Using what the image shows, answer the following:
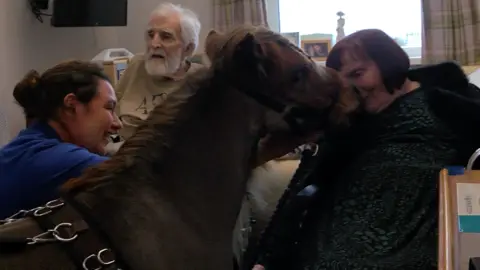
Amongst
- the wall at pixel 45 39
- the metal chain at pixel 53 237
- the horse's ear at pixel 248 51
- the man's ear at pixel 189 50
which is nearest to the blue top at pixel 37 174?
the metal chain at pixel 53 237

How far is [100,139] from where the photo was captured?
5.13 feet

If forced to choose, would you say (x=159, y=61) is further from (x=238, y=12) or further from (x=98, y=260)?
(x=98, y=260)

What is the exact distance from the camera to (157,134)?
1.02 meters

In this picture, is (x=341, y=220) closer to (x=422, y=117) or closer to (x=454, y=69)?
(x=422, y=117)

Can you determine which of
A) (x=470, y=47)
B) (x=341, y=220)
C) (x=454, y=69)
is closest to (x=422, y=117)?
(x=454, y=69)

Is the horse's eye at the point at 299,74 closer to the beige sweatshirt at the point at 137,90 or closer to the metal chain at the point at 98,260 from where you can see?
the metal chain at the point at 98,260

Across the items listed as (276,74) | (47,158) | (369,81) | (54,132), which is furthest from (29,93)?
(369,81)

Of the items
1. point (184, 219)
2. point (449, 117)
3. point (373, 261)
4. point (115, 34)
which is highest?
point (115, 34)

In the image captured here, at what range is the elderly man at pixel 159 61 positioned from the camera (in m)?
2.83

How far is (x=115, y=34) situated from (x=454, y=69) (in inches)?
116

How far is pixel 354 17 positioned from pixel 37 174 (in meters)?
2.91

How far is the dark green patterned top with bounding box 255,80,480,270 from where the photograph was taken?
139 cm

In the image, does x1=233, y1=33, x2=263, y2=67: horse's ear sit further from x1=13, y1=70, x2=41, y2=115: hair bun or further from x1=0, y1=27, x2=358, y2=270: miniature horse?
x1=13, y1=70, x2=41, y2=115: hair bun

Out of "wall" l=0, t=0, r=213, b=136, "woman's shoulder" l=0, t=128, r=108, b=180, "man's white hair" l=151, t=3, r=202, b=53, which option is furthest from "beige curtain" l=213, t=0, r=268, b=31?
"woman's shoulder" l=0, t=128, r=108, b=180
